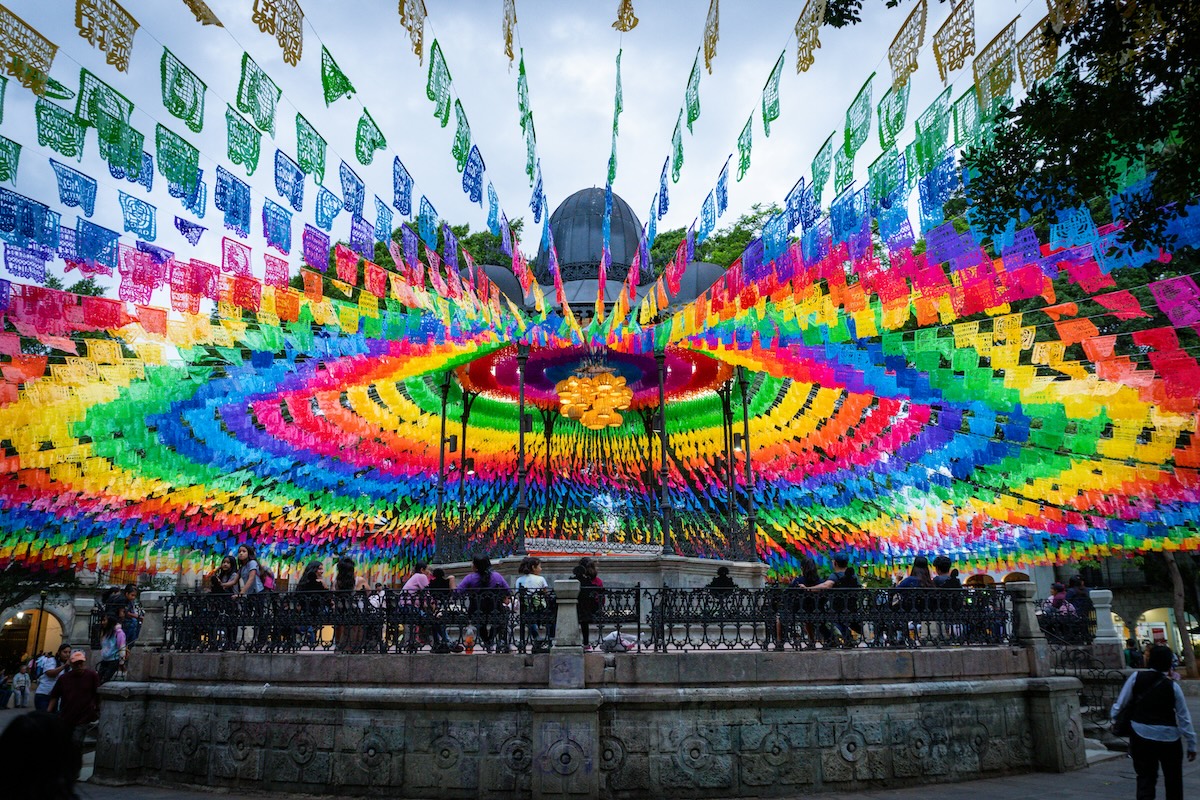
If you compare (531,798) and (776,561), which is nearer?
(531,798)

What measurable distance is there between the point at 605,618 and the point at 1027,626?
5491 millimetres

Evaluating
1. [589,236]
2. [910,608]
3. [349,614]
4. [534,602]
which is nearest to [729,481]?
[589,236]

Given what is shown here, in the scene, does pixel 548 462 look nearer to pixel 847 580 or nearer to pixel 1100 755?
pixel 847 580

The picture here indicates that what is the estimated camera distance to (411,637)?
8797 millimetres

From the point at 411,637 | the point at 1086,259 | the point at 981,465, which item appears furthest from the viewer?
the point at 981,465

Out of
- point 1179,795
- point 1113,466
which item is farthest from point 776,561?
point 1179,795

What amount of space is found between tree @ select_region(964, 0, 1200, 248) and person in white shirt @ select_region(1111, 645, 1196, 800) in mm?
3704

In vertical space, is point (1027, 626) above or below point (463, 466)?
below

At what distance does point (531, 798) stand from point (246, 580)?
20.6 ft

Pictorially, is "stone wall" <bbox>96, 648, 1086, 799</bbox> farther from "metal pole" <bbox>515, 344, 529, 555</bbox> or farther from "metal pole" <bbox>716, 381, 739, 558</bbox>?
"metal pole" <bbox>716, 381, 739, 558</bbox>

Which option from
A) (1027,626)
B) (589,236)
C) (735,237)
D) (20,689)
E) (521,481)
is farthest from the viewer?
(735,237)

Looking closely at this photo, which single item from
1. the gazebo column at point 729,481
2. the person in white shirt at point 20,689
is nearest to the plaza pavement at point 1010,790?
the gazebo column at point 729,481

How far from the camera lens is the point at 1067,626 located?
532 inches

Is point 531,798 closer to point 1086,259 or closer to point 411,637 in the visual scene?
point 411,637
